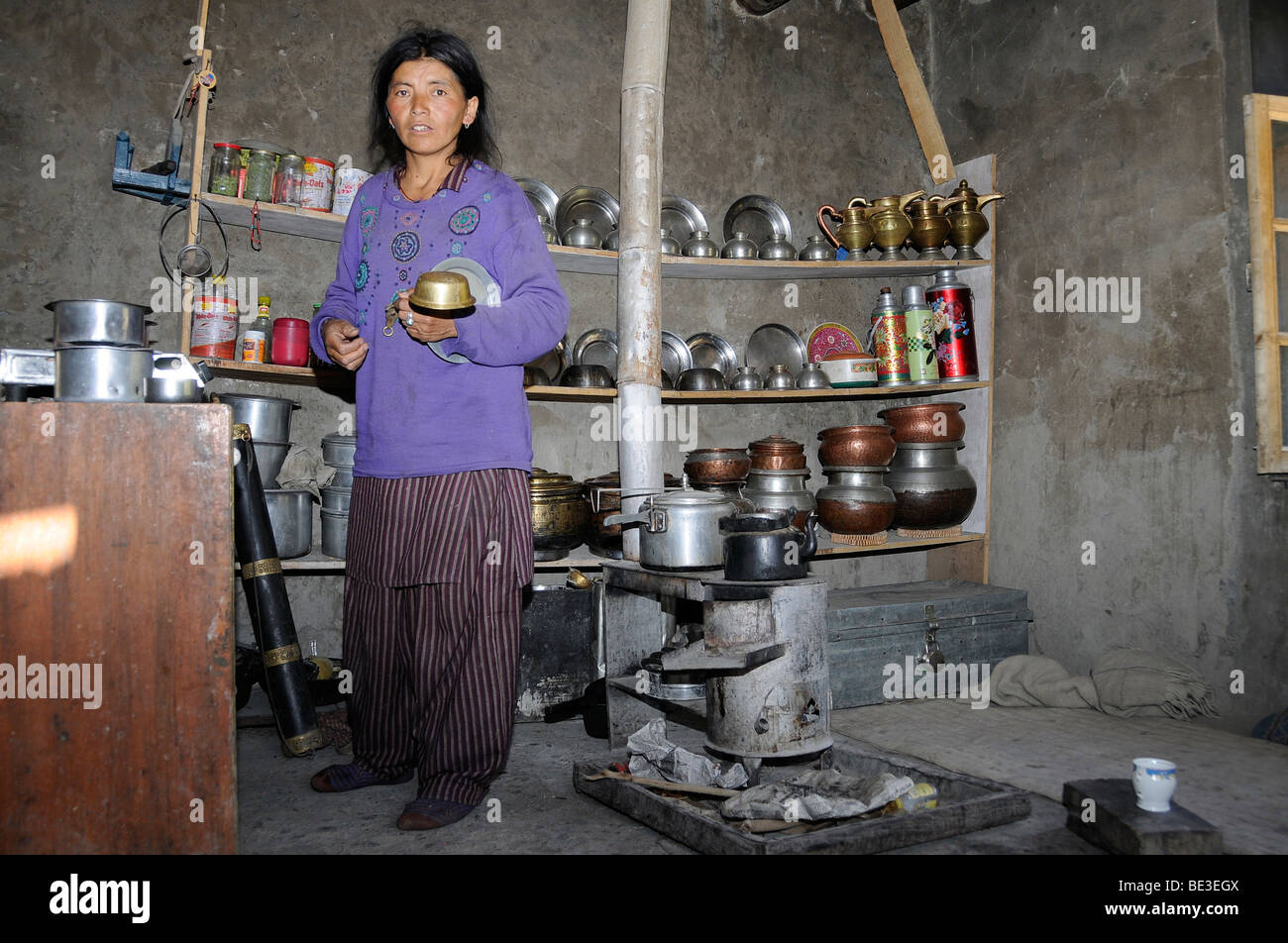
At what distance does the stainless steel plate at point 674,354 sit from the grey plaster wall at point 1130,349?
1560 millimetres

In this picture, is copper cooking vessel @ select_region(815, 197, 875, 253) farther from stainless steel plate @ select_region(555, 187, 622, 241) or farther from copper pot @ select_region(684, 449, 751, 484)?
copper pot @ select_region(684, 449, 751, 484)

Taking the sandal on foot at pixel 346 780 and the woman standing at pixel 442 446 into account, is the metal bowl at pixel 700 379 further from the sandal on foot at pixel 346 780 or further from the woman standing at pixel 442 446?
the sandal on foot at pixel 346 780

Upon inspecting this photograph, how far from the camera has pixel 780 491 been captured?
12.9 feet

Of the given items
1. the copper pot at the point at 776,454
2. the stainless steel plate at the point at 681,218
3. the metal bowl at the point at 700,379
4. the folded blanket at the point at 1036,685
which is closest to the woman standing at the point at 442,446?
the metal bowl at the point at 700,379

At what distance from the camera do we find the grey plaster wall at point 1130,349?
3330 millimetres

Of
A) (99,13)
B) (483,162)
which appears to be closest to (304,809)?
(483,162)

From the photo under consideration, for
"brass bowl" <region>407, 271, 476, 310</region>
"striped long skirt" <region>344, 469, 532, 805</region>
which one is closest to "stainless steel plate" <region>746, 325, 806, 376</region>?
"striped long skirt" <region>344, 469, 532, 805</region>

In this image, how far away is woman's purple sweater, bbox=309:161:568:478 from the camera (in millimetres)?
2227

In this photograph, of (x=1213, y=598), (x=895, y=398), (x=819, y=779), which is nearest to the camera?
(x=819, y=779)

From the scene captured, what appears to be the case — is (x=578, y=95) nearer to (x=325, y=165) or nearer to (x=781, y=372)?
(x=325, y=165)

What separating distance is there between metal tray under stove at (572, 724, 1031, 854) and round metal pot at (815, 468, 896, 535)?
5.18 feet

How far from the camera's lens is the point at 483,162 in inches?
96.9

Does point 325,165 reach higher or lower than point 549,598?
higher
